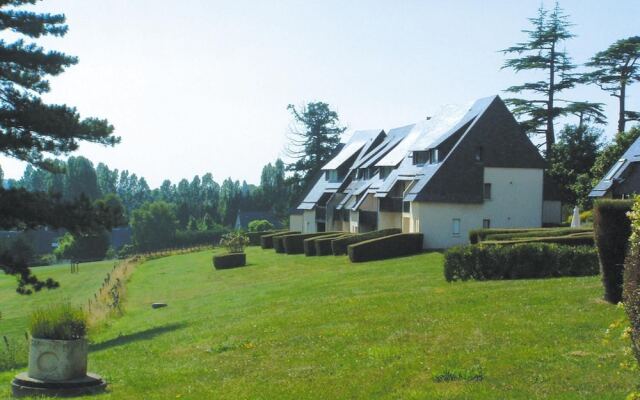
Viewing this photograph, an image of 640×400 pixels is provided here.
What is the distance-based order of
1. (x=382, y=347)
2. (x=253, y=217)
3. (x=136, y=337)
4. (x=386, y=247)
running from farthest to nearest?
(x=253, y=217) < (x=386, y=247) < (x=136, y=337) < (x=382, y=347)

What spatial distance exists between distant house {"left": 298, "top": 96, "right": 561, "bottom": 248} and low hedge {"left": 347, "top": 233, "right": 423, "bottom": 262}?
196 centimetres

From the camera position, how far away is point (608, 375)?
11406mm

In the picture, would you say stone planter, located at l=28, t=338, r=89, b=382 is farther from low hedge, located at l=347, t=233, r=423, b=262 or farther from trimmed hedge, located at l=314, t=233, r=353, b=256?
trimmed hedge, located at l=314, t=233, r=353, b=256

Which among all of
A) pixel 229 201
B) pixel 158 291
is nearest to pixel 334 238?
pixel 158 291

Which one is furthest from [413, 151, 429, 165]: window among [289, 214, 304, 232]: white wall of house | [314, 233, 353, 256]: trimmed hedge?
[289, 214, 304, 232]: white wall of house

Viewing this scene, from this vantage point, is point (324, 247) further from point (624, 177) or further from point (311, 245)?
point (624, 177)

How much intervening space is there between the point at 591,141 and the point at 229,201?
92653mm

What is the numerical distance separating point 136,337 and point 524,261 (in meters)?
12.5

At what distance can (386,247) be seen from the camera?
44562 mm

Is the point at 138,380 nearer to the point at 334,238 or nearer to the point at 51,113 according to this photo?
the point at 51,113

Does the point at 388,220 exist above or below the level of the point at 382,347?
above

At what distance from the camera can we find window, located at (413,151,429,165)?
176 ft

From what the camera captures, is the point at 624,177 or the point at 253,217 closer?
the point at 624,177

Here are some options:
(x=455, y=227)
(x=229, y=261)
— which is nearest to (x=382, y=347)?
(x=455, y=227)
